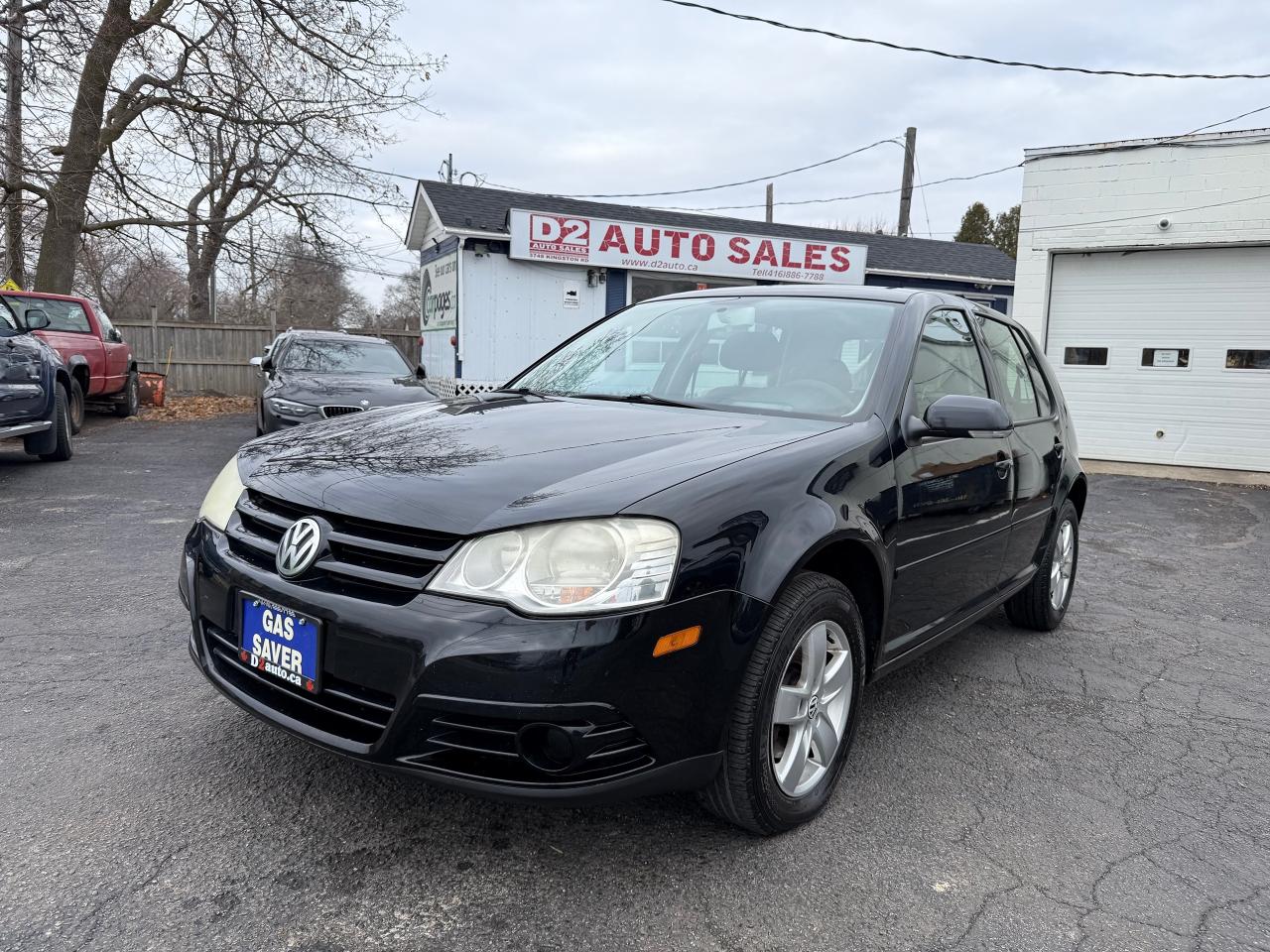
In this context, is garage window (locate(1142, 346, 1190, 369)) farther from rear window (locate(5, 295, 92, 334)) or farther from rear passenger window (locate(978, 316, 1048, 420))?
rear window (locate(5, 295, 92, 334))

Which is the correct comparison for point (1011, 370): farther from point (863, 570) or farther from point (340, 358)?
point (340, 358)

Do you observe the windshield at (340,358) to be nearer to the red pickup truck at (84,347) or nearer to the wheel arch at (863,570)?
the red pickup truck at (84,347)

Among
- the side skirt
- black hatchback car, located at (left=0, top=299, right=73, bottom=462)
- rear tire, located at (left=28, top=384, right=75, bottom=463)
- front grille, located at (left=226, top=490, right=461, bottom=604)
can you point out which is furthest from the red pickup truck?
the side skirt

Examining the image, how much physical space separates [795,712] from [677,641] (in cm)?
60

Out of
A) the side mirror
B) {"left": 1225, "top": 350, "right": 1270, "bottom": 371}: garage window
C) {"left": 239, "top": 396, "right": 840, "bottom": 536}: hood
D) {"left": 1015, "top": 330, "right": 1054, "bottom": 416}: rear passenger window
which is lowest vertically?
{"left": 239, "top": 396, "right": 840, "bottom": 536}: hood

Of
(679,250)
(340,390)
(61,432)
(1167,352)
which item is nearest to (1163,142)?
(1167,352)

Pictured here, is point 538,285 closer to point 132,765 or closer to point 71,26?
point 71,26

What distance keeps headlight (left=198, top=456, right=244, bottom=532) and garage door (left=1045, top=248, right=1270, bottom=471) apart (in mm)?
11474

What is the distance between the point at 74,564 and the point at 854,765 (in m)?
4.47

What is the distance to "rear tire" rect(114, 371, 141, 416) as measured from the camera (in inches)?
546

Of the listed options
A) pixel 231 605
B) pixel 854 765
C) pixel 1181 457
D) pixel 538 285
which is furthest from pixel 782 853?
pixel 538 285

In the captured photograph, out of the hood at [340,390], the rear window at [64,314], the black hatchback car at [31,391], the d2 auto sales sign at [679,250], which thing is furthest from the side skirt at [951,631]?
the rear window at [64,314]

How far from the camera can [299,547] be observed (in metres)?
2.18

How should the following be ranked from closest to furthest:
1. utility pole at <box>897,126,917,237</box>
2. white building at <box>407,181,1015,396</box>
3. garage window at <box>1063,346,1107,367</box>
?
garage window at <box>1063,346,1107,367</box> → white building at <box>407,181,1015,396</box> → utility pole at <box>897,126,917,237</box>
